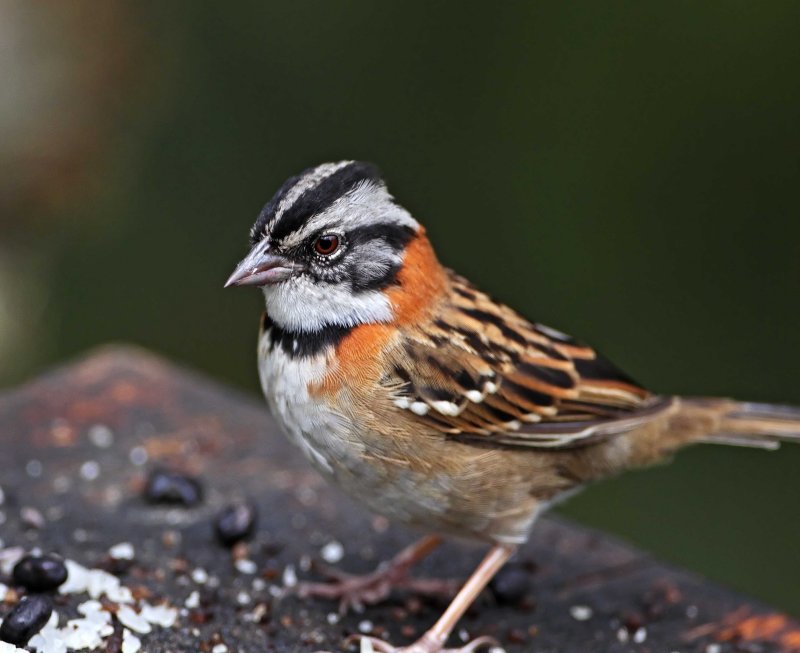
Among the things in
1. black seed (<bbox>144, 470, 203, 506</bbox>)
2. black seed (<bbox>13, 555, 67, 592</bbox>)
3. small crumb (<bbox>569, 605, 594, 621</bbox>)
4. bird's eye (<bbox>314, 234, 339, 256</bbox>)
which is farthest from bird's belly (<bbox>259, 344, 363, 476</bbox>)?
small crumb (<bbox>569, 605, 594, 621</bbox>)

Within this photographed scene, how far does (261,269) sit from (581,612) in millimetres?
1724

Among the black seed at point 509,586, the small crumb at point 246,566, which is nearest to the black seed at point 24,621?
the small crumb at point 246,566

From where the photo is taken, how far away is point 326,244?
3.92 metres

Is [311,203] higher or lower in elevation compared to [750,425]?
higher

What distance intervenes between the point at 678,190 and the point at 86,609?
15.3 feet

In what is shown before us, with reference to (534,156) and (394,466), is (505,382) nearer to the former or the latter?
(394,466)

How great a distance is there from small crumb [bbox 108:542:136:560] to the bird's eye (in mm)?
1333

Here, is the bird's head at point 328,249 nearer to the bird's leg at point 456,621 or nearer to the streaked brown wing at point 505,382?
the streaked brown wing at point 505,382

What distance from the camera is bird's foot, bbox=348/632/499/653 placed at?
4.05 meters

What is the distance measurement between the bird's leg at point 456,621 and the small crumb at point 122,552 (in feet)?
2.88

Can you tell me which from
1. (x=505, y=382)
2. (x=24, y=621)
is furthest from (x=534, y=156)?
(x=24, y=621)

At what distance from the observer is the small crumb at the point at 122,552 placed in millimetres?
4359

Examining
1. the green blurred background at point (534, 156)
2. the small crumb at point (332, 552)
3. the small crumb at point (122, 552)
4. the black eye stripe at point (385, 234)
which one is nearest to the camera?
the black eye stripe at point (385, 234)

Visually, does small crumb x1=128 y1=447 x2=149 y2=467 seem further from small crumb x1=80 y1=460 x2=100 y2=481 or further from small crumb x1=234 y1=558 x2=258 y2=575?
small crumb x1=234 y1=558 x2=258 y2=575
